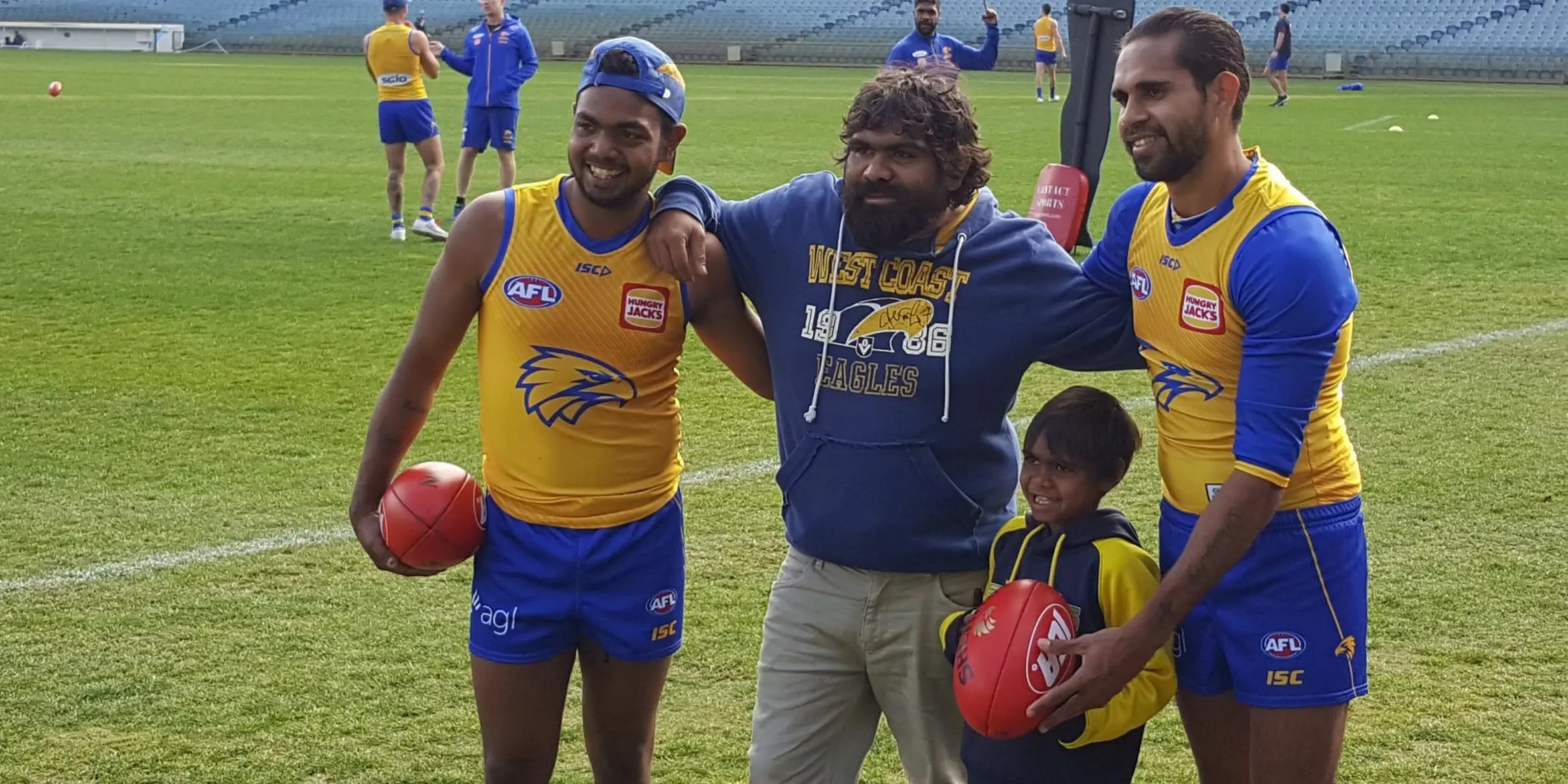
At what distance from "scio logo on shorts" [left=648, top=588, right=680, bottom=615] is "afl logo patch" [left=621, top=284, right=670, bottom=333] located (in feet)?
1.98

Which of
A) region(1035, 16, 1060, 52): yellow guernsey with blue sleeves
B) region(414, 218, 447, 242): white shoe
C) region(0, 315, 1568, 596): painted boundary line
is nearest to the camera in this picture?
region(0, 315, 1568, 596): painted boundary line

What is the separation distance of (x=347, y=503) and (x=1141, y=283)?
14.1 feet

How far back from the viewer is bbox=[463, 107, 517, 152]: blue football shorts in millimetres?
14391

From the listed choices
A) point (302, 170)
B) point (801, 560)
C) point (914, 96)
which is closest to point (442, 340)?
point (801, 560)

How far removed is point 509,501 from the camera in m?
3.68

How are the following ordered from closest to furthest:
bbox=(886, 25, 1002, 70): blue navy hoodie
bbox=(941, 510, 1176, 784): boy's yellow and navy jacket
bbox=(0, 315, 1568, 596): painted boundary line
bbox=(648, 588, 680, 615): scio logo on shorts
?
bbox=(941, 510, 1176, 784): boy's yellow and navy jacket, bbox=(648, 588, 680, 615): scio logo on shorts, bbox=(0, 315, 1568, 596): painted boundary line, bbox=(886, 25, 1002, 70): blue navy hoodie

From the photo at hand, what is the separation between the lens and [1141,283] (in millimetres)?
3330

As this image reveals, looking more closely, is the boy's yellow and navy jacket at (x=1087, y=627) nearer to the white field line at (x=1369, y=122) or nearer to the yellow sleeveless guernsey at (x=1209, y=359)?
the yellow sleeveless guernsey at (x=1209, y=359)

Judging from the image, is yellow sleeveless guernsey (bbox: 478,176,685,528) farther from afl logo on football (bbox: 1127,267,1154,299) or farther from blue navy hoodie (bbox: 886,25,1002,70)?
blue navy hoodie (bbox: 886,25,1002,70)

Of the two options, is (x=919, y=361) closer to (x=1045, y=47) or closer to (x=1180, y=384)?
(x=1180, y=384)

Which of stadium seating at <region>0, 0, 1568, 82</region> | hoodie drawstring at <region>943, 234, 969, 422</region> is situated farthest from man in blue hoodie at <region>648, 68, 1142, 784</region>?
stadium seating at <region>0, 0, 1568, 82</region>

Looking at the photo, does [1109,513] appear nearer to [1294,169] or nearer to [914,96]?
[914,96]

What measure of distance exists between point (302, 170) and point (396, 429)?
16090 millimetres

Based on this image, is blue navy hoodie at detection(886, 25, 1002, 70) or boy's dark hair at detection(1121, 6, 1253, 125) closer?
boy's dark hair at detection(1121, 6, 1253, 125)
